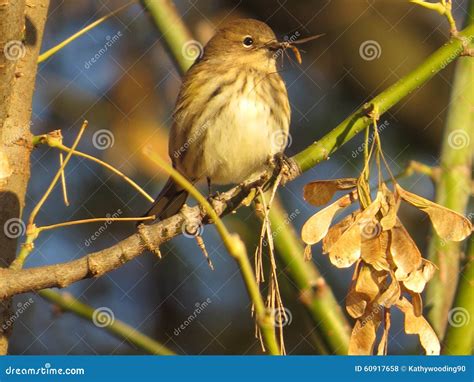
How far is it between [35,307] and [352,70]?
2.06 meters

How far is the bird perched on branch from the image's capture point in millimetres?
3443

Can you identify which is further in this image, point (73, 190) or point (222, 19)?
point (222, 19)

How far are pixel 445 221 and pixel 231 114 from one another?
1716 mm

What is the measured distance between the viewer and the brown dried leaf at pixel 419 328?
1.83 metres

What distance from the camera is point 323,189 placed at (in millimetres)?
1963

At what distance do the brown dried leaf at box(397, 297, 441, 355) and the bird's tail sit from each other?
6.20 feet

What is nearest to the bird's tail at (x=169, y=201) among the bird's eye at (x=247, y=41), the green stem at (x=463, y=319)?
the bird's eye at (x=247, y=41)

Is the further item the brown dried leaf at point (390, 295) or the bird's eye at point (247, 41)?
the bird's eye at point (247, 41)

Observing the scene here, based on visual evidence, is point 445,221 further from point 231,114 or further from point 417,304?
point 231,114

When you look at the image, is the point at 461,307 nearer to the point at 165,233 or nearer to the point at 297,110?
the point at 165,233

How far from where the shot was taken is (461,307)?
202 cm

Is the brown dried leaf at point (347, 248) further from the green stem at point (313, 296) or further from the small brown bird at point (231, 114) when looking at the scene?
the small brown bird at point (231, 114)

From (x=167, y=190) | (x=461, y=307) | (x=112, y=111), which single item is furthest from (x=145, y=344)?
(x=112, y=111)

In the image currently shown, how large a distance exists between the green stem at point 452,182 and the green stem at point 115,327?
0.73 meters
